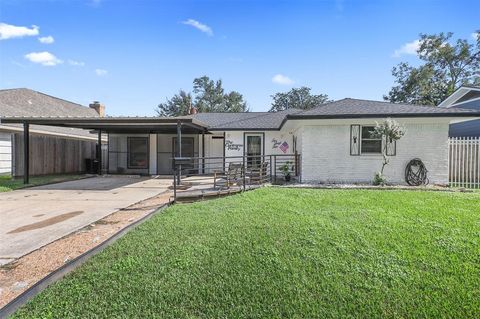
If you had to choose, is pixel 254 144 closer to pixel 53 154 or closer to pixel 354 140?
pixel 354 140

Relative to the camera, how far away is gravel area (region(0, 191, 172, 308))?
10.4 feet

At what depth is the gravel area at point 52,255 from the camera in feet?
10.4

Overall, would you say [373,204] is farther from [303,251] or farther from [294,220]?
[303,251]

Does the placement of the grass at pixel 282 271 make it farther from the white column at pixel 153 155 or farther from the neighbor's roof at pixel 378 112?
the white column at pixel 153 155

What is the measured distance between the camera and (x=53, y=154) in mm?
15344

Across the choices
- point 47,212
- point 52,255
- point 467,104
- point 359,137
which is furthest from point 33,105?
point 467,104

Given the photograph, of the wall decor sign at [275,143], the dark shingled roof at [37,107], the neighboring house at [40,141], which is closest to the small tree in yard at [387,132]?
the wall decor sign at [275,143]

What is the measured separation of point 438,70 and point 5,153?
39.7m

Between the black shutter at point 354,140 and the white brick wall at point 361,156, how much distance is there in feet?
0.41

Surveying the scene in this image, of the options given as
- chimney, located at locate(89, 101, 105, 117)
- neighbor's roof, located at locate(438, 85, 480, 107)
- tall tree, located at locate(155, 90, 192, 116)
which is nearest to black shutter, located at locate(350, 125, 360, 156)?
neighbor's roof, located at locate(438, 85, 480, 107)

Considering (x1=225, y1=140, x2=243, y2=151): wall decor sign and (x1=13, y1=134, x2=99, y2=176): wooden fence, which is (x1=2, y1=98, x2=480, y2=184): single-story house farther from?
(x1=225, y1=140, x2=243, y2=151): wall decor sign

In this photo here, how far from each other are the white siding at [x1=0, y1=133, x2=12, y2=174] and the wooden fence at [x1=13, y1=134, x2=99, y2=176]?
0.64m

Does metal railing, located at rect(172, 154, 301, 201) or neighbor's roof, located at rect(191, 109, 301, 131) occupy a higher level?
neighbor's roof, located at rect(191, 109, 301, 131)

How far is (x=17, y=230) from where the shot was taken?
17.0ft
